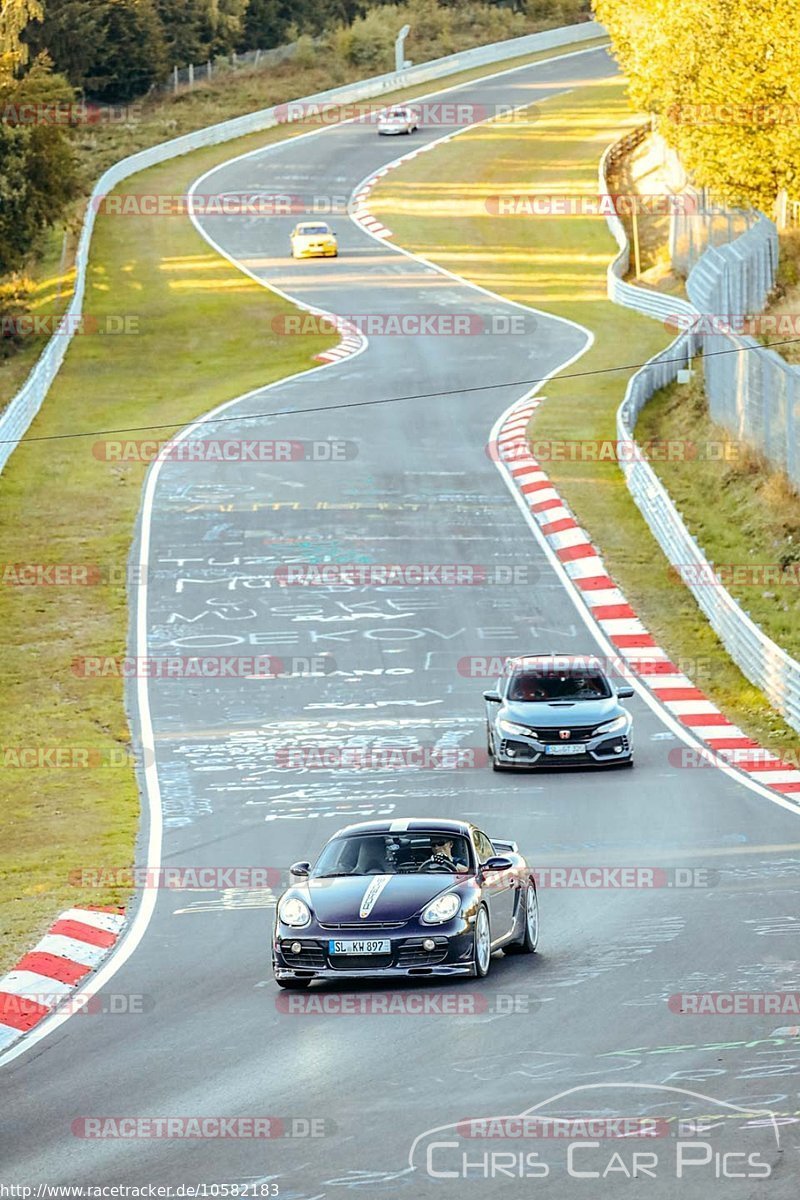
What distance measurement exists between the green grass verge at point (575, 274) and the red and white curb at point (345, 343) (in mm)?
6532

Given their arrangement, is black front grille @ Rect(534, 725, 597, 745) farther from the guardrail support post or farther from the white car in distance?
the guardrail support post

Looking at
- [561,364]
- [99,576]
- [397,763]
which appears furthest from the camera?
[561,364]

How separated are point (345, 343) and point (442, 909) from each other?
4341 cm

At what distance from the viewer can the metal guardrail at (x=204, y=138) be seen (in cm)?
4769

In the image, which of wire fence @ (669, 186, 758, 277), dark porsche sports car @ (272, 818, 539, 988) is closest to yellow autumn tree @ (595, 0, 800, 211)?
wire fence @ (669, 186, 758, 277)

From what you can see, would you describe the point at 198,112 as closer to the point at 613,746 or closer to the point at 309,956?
the point at 613,746

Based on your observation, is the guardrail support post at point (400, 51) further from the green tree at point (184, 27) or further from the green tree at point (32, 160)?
the green tree at point (32, 160)

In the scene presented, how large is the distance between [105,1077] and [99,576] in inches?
984

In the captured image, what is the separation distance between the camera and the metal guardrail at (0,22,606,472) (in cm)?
4769

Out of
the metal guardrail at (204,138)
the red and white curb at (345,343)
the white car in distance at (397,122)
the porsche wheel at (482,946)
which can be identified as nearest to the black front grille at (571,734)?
the porsche wheel at (482,946)

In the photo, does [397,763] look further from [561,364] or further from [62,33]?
[62,33]

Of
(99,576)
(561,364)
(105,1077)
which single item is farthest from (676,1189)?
(561,364)

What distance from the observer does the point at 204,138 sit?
3509 inches

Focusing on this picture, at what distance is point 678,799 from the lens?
71.6 feet
